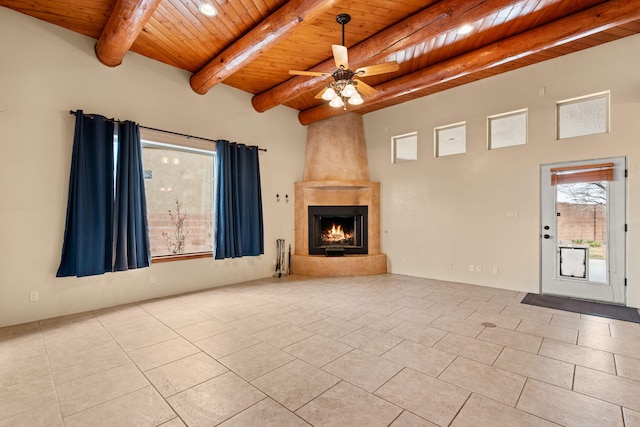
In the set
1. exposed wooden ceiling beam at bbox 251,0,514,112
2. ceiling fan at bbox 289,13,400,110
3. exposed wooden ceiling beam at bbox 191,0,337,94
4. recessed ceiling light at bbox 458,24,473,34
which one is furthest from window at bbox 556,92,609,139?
exposed wooden ceiling beam at bbox 191,0,337,94

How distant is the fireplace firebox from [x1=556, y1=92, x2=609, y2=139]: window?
11.9 ft

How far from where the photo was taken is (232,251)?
5.38m

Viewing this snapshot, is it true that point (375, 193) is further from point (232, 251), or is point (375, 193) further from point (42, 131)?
point (42, 131)

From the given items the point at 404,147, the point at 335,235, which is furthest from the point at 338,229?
the point at 404,147

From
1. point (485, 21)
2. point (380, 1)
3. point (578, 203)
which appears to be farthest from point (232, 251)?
point (578, 203)

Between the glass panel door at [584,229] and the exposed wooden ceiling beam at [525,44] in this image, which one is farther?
the glass panel door at [584,229]

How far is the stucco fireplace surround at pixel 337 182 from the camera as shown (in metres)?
6.54

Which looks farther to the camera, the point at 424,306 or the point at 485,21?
the point at 424,306

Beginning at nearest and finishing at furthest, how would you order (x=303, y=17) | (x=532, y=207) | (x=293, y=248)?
(x=303, y=17), (x=532, y=207), (x=293, y=248)

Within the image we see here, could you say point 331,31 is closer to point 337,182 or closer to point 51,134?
point 337,182

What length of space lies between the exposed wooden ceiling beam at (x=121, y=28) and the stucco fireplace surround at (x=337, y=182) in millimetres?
3772

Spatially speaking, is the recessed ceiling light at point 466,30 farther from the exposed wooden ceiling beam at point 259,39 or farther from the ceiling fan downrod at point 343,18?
the exposed wooden ceiling beam at point 259,39

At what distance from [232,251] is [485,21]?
4.95 metres

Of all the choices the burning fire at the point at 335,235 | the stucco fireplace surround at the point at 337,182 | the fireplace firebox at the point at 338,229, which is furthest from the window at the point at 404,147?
the burning fire at the point at 335,235
